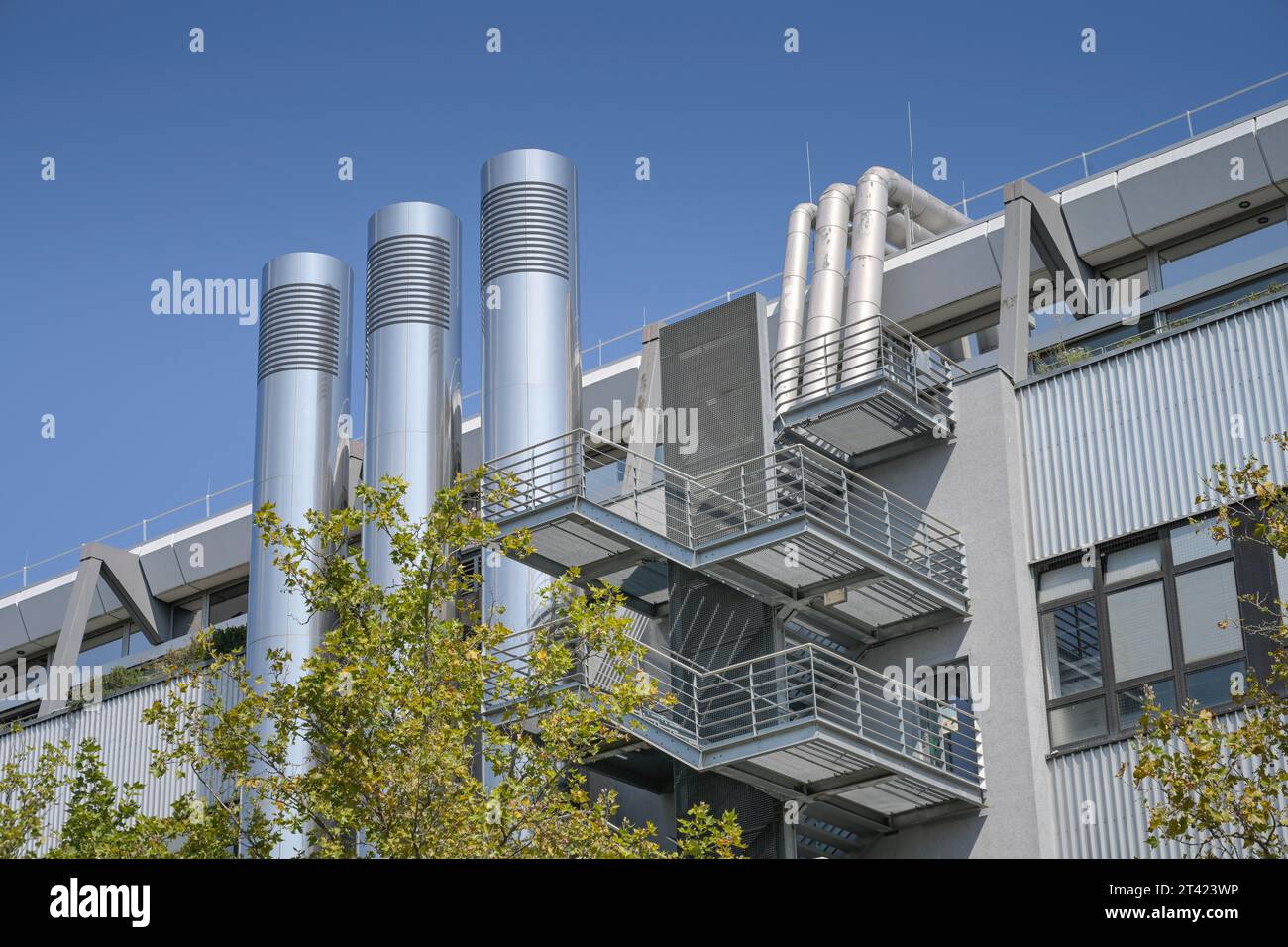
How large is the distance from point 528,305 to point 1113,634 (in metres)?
12.5

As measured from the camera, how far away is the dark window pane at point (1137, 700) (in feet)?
76.5

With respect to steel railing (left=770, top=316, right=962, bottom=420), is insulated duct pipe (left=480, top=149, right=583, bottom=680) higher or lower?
higher

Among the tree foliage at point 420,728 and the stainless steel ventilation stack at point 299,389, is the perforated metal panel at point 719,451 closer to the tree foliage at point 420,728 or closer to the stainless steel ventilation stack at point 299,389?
the tree foliage at point 420,728

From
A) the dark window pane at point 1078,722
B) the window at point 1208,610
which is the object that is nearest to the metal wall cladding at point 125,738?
the dark window pane at point 1078,722

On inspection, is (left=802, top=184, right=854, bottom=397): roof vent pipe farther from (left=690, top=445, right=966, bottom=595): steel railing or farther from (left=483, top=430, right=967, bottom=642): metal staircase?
(left=483, top=430, right=967, bottom=642): metal staircase

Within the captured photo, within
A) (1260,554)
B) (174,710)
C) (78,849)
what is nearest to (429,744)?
(174,710)

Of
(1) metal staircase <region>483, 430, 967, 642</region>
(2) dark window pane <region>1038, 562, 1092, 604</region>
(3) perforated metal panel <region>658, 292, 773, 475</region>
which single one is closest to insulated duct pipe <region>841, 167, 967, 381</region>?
(3) perforated metal panel <region>658, 292, 773, 475</region>

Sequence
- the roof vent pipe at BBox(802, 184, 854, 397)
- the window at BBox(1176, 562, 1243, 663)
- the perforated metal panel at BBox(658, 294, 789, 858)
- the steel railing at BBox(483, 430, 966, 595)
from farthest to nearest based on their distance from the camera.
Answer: the roof vent pipe at BBox(802, 184, 854, 397) < the steel railing at BBox(483, 430, 966, 595) < the perforated metal panel at BBox(658, 294, 789, 858) < the window at BBox(1176, 562, 1243, 663)

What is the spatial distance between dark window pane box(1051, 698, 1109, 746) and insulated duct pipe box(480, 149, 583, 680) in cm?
962

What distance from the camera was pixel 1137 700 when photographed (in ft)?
77.6

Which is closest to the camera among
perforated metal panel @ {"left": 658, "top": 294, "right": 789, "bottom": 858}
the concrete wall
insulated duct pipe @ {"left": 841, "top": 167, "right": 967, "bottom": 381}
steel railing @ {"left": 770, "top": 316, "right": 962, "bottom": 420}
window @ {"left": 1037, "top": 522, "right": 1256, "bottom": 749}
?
window @ {"left": 1037, "top": 522, "right": 1256, "bottom": 749}

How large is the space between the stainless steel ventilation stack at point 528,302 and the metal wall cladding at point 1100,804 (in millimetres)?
10148

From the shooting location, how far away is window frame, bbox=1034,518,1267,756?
23.0 meters
